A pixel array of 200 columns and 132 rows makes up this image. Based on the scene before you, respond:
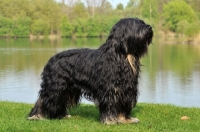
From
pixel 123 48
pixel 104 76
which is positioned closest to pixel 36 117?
pixel 104 76

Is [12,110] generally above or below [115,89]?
below

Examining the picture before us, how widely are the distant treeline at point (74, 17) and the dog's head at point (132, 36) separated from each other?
75.1 meters

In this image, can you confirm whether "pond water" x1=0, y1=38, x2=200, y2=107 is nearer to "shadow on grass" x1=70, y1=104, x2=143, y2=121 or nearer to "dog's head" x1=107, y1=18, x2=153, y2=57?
"shadow on grass" x1=70, y1=104, x2=143, y2=121

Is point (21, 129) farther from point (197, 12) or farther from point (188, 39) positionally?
point (197, 12)

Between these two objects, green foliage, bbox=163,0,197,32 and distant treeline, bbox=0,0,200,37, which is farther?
distant treeline, bbox=0,0,200,37

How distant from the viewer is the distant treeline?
83.3 m

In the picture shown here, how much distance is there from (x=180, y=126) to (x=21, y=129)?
258 cm

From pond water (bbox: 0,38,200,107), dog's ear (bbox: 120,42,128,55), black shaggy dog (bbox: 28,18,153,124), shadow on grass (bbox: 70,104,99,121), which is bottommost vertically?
pond water (bbox: 0,38,200,107)

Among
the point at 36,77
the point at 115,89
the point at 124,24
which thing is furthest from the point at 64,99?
the point at 36,77

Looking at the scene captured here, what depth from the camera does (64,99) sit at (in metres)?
7.10

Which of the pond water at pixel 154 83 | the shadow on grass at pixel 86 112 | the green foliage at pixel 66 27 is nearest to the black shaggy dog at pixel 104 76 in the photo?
the shadow on grass at pixel 86 112

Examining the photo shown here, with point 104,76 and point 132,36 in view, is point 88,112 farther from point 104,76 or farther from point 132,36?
point 132,36

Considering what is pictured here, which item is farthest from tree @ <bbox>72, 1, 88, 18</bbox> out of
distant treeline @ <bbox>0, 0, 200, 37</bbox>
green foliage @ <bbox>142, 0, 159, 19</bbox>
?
green foliage @ <bbox>142, 0, 159, 19</bbox>

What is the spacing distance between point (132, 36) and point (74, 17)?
91.6 metres
